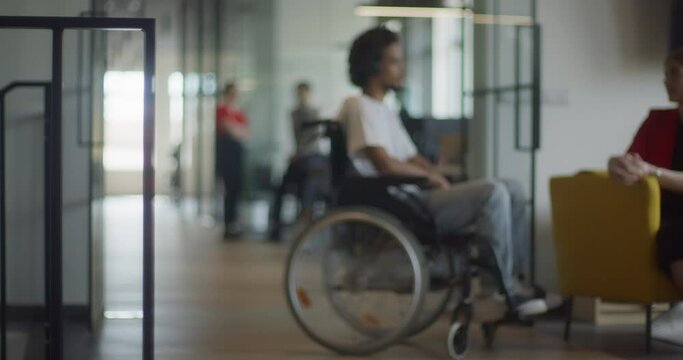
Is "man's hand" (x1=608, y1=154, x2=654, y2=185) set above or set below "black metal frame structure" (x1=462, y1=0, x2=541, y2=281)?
below

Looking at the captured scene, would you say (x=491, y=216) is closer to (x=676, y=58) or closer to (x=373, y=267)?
A: (x=373, y=267)

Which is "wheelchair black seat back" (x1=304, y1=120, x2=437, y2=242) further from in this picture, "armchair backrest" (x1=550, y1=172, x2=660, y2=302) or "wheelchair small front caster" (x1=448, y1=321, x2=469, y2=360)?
"armchair backrest" (x1=550, y1=172, x2=660, y2=302)

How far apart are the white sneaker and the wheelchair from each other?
0.69 meters

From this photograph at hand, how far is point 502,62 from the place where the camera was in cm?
608

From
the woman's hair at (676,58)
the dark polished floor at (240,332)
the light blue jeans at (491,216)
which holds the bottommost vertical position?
the dark polished floor at (240,332)

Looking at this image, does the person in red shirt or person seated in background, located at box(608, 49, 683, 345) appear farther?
the person in red shirt

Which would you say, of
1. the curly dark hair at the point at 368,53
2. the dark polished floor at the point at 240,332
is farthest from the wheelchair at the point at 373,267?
the curly dark hair at the point at 368,53

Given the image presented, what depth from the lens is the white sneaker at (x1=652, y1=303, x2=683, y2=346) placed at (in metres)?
4.99

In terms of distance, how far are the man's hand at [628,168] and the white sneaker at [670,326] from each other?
0.79m

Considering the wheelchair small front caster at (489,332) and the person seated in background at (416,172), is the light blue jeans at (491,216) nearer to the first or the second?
the person seated in background at (416,172)

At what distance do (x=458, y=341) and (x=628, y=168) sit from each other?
0.80m

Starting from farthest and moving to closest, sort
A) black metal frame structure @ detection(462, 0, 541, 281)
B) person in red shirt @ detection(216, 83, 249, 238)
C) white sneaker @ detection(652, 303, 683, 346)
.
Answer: person in red shirt @ detection(216, 83, 249, 238) → black metal frame structure @ detection(462, 0, 541, 281) → white sneaker @ detection(652, 303, 683, 346)

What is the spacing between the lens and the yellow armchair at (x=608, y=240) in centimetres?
458

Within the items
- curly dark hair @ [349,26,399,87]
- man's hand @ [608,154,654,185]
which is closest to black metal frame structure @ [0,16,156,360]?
curly dark hair @ [349,26,399,87]
